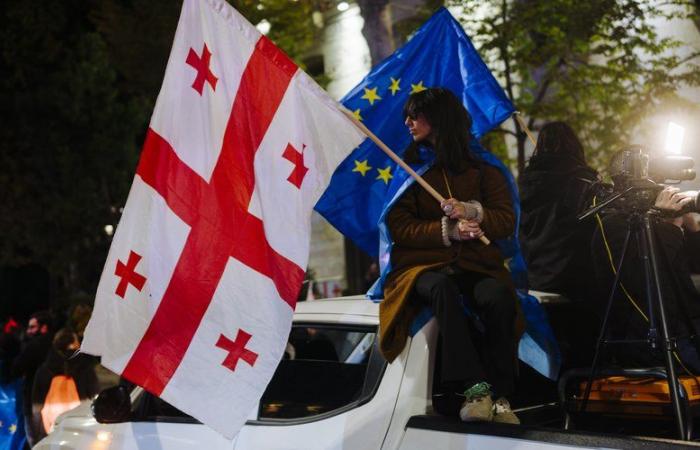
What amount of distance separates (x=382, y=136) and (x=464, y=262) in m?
1.60

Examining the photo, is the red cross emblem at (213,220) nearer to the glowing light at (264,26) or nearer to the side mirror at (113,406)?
the side mirror at (113,406)

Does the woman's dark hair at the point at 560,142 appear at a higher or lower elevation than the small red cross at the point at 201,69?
lower

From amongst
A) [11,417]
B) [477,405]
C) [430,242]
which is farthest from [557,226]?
[11,417]

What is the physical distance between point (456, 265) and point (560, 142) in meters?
1.21

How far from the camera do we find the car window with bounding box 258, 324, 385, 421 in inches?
137

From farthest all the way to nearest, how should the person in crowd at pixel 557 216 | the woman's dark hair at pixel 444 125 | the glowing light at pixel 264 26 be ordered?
1. the glowing light at pixel 264 26
2. the person in crowd at pixel 557 216
3. the woman's dark hair at pixel 444 125

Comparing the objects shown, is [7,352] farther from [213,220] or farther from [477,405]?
[477,405]

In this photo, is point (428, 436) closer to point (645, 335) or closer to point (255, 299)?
point (255, 299)

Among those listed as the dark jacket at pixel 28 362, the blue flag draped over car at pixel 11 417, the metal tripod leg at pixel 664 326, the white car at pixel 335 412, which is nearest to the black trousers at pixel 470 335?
the white car at pixel 335 412

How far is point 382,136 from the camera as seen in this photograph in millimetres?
4969

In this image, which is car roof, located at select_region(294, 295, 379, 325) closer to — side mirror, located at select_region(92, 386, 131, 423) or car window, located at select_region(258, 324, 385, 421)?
car window, located at select_region(258, 324, 385, 421)

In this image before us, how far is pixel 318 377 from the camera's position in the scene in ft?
12.2

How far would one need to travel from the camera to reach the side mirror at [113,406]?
390 centimetres

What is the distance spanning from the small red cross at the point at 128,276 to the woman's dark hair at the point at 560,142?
2.24 meters
